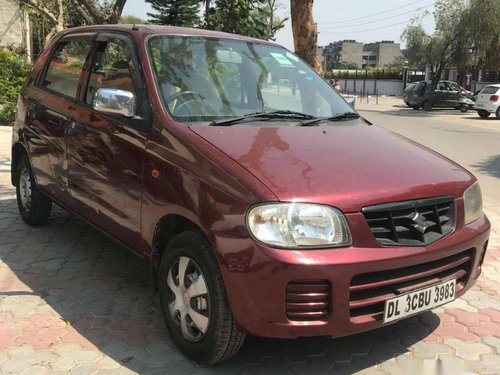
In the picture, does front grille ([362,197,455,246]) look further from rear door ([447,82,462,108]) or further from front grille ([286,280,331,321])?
rear door ([447,82,462,108])

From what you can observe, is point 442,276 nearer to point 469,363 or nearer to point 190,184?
point 469,363

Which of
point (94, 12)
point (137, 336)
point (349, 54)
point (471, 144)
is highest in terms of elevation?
point (349, 54)

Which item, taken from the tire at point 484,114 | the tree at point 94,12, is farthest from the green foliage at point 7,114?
the tire at point 484,114

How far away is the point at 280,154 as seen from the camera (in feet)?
9.75

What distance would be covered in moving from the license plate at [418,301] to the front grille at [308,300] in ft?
1.17

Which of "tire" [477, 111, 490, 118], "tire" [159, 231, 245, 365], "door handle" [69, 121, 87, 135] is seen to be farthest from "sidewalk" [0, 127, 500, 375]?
"tire" [477, 111, 490, 118]

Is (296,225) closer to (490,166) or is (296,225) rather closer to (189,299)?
(189,299)

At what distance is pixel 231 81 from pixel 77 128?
1.22 metres

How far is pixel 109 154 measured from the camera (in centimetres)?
365

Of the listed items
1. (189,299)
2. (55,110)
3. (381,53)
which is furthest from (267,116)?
(381,53)

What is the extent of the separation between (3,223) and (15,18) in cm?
1485

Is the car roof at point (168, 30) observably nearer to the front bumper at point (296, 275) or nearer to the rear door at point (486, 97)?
Result: the front bumper at point (296, 275)

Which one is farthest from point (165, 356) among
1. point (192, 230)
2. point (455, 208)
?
point (455, 208)

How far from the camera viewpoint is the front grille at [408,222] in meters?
2.70
